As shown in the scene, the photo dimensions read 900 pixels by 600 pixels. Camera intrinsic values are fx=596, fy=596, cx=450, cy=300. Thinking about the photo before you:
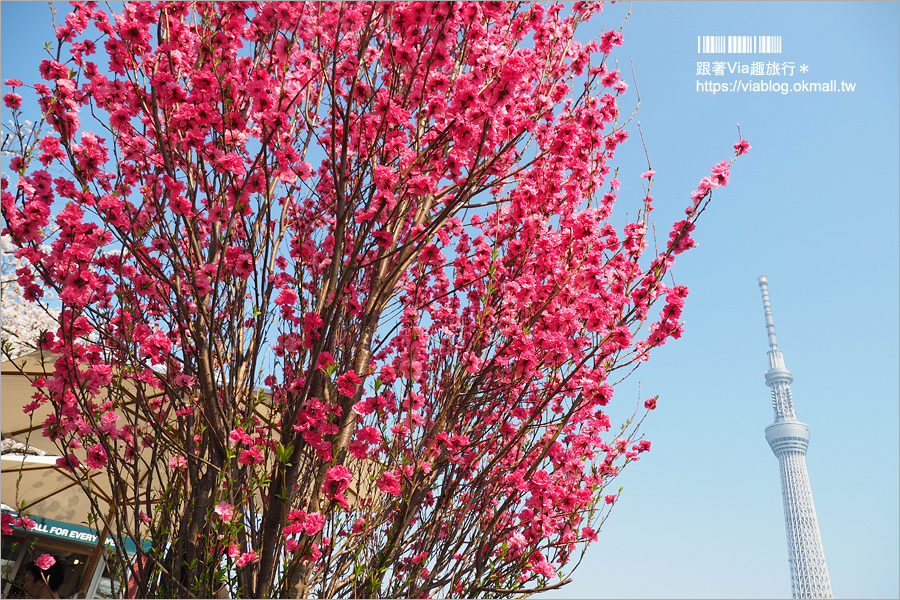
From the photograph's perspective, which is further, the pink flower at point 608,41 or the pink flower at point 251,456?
the pink flower at point 608,41

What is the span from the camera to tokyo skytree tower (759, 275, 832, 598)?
79625 millimetres

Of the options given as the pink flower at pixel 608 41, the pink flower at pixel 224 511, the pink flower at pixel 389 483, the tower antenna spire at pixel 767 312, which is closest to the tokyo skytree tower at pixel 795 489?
the tower antenna spire at pixel 767 312

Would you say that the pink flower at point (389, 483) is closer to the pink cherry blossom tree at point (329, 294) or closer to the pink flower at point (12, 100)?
the pink cherry blossom tree at point (329, 294)

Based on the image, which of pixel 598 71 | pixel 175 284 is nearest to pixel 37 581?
pixel 175 284

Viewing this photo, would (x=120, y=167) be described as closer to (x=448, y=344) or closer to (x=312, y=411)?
(x=312, y=411)

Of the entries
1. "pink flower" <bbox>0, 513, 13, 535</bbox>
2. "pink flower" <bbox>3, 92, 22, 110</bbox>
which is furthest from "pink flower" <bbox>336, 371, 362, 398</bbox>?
"pink flower" <bbox>3, 92, 22, 110</bbox>

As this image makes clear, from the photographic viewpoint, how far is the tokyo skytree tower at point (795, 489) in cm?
7962

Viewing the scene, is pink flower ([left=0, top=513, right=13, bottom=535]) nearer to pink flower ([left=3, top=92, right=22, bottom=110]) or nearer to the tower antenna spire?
pink flower ([left=3, top=92, right=22, bottom=110])

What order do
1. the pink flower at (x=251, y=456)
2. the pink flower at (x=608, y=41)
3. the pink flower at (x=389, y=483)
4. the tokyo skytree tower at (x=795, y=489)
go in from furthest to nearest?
the tokyo skytree tower at (x=795, y=489), the pink flower at (x=608, y=41), the pink flower at (x=389, y=483), the pink flower at (x=251, y=456)

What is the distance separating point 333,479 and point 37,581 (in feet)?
16.8

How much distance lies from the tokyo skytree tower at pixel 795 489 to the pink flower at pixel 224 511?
297ft

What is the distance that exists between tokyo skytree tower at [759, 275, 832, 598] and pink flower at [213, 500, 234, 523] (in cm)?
9065

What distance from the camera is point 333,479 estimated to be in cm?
283

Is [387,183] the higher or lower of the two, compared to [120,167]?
lower
